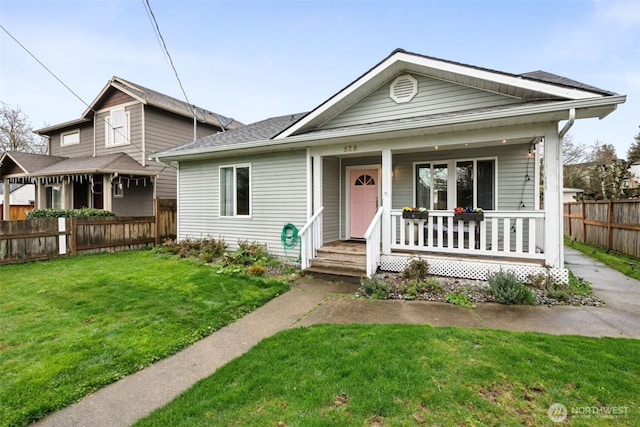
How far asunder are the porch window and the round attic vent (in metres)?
15.6

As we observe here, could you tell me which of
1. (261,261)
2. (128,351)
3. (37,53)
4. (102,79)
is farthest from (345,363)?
(102,79)

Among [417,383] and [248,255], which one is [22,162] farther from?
[417,383]

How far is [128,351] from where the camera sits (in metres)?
3.35

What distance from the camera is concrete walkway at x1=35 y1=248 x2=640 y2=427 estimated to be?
100 inches

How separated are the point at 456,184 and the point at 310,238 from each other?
390cm

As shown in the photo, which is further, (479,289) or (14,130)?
(14,130)

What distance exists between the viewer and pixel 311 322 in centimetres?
421

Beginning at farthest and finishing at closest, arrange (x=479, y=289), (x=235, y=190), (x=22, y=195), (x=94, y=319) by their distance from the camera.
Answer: (x=22, y=195) < (x=235, y=190) < (x=479, y=289) < (x=94, y=319)

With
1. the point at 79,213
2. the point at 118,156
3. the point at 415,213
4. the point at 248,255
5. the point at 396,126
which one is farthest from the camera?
the point at 118,156

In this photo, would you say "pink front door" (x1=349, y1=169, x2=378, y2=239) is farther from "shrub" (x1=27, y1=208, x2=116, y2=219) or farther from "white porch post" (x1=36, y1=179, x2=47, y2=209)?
"white porch post" (x1=36, y1=179, x2=47, y2=209)

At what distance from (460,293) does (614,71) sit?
60.3 ft

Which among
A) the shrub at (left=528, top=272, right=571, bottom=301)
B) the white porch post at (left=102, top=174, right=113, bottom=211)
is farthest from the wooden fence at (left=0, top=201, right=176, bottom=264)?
the shrub at (left=528, top=272, right=571, bottom=301)

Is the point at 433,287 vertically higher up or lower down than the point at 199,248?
lower down

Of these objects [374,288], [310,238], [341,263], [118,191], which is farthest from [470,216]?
[118,191]
